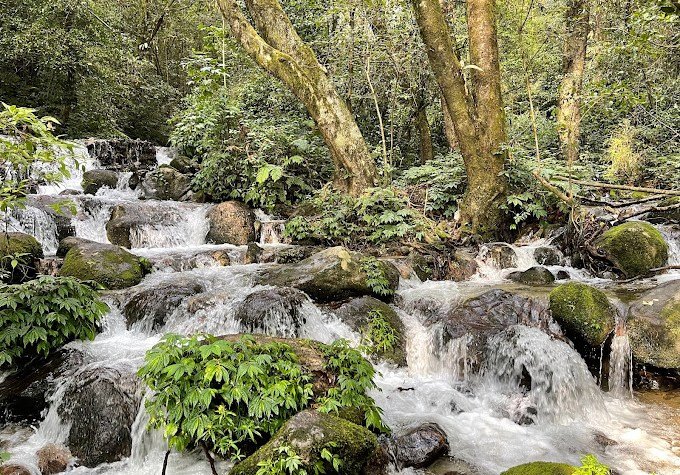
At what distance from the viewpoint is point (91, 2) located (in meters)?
14.8

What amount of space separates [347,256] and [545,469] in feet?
15.1

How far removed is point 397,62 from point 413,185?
123 inches

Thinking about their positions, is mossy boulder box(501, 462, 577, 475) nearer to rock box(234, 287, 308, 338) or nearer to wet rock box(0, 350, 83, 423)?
rock box(234, 287, 308, 338)

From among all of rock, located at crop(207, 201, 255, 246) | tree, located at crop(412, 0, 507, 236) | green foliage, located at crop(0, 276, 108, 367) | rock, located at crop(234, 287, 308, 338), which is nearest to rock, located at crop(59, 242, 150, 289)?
green foliage, located at crop(0, 276, 108, 367)

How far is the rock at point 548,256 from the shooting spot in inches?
341

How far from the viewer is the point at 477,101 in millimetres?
9578

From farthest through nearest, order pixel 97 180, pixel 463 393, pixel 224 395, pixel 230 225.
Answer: pixel 97 180
pixel 230 225
pixel 463 393
pixel 224 395

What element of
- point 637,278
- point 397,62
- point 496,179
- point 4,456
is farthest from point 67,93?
point 637,278

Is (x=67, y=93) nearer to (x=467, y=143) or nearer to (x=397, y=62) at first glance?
(x=397, y=62)

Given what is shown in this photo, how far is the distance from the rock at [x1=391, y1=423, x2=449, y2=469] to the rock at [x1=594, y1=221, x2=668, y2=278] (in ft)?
16.5

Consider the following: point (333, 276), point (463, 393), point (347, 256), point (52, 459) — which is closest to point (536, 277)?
point (463, 393)

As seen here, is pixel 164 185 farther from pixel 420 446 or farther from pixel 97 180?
pixel 420 446

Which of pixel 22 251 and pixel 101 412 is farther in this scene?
pixel 22 251

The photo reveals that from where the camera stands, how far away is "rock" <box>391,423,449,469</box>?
4.11 metres
